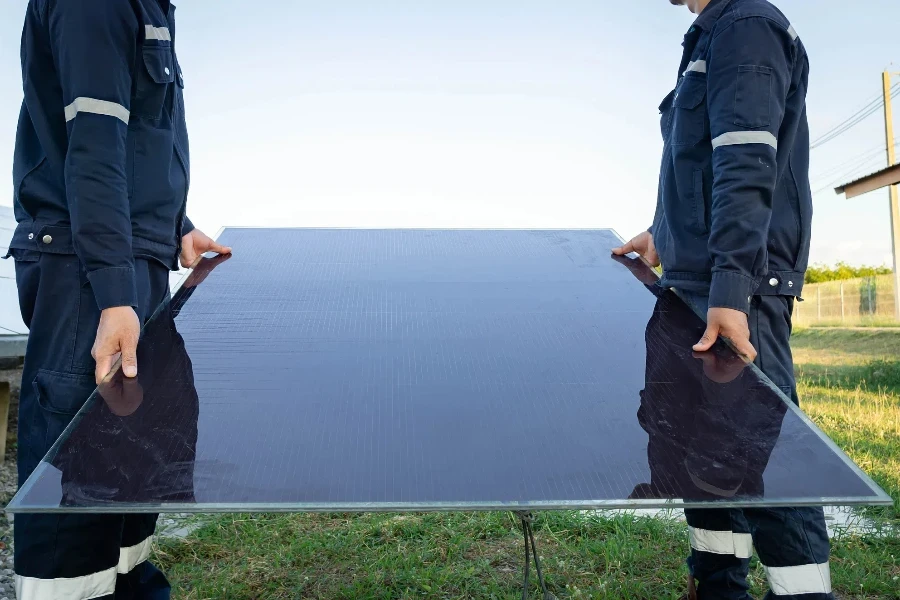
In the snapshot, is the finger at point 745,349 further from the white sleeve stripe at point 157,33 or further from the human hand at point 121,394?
the white sleeve stripe at point 157,33

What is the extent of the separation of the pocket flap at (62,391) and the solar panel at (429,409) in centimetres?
17

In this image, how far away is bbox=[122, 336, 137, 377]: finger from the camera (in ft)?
6.57

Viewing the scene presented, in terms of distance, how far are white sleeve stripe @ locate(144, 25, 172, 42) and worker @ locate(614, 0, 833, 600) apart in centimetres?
150

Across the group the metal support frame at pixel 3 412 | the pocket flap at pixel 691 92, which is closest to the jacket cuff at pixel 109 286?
the pocket flap at pixel 691 92

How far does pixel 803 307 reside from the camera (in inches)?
1081

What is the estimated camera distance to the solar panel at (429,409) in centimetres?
160

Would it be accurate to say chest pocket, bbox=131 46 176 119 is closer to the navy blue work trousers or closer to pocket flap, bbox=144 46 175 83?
pocket flap, bbox=144 46 175 83

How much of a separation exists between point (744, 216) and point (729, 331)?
31cm

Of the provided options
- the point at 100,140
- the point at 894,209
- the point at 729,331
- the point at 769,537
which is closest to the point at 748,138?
the point at 729,331

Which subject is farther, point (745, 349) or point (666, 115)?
point (666, 115)

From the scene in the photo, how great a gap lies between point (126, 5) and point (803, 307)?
28.2 metres

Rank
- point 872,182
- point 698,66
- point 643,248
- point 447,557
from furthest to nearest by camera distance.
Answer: point 872,182 → point 447,557 → point 643,248 → point 698,66

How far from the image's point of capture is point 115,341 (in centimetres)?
203

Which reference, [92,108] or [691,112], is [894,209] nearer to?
[691,112]
